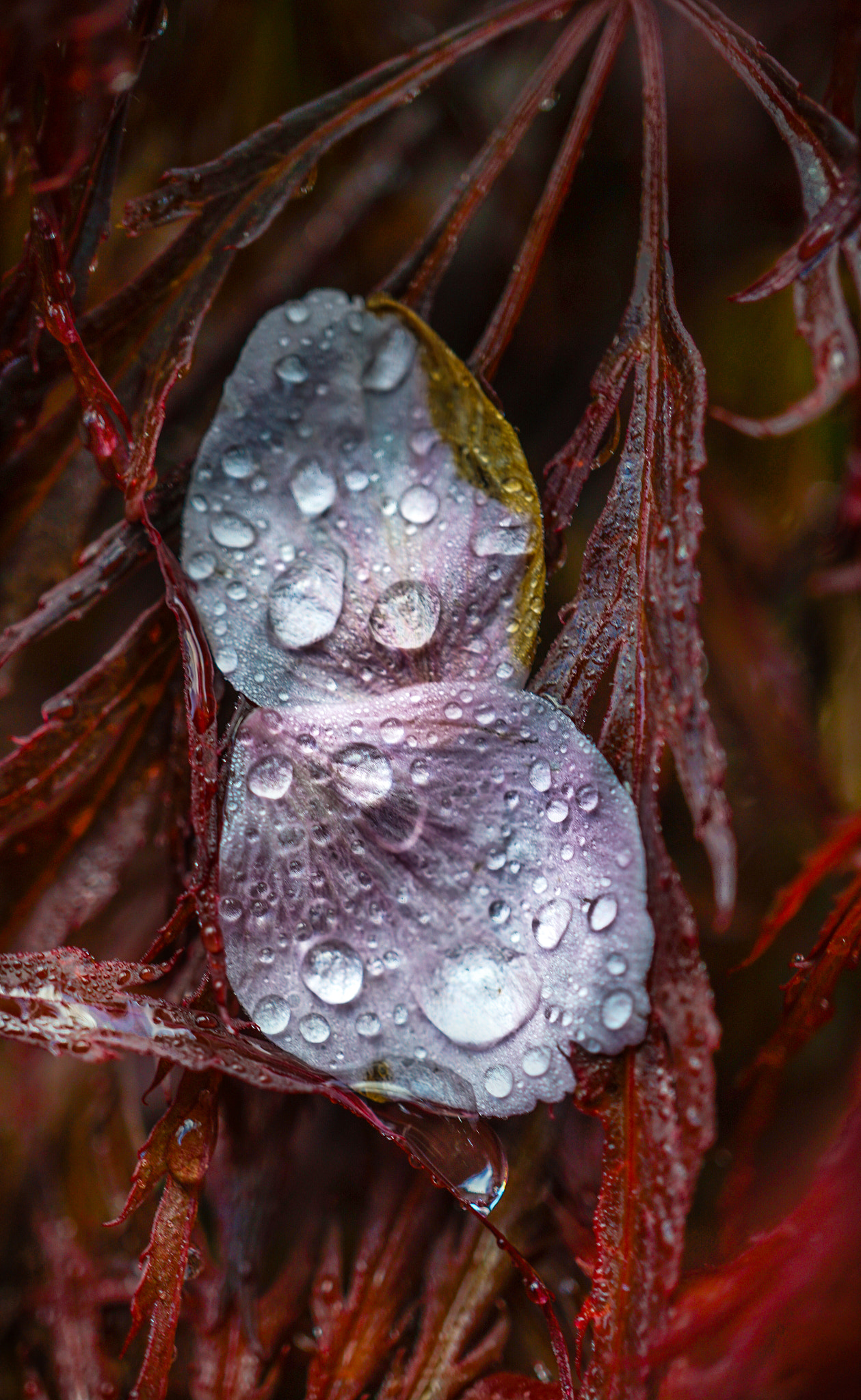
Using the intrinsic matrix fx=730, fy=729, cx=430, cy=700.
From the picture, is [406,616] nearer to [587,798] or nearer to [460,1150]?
[587,798]

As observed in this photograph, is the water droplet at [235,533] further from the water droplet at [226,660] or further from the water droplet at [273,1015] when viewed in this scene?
the water droplet at [273,1015]

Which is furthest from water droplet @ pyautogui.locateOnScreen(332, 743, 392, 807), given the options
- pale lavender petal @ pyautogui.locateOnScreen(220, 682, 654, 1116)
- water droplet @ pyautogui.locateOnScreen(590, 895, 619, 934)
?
water droplet @ pyautogui.locateOnScreen(590, 895, 619, 934)

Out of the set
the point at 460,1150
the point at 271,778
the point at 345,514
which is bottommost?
the point at 460,1150

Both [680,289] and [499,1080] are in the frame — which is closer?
[499,1080]

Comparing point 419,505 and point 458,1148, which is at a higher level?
point 419,505

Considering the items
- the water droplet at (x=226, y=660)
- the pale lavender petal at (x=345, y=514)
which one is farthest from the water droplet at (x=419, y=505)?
the water droplet at (x=226, y=660)

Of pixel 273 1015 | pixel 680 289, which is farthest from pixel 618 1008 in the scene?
pixel 680 289
